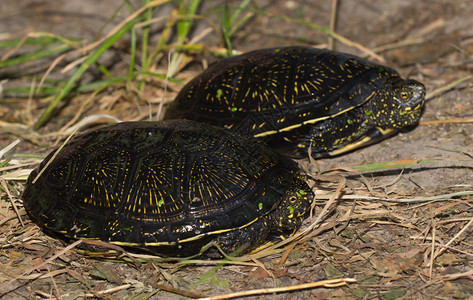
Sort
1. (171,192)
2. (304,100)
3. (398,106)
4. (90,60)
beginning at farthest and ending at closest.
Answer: (90,60) → (398,106) → (304,100) → (171,192)

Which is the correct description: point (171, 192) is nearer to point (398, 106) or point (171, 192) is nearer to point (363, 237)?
point (363, 237)

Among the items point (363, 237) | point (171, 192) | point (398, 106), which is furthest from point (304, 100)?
point (171, 192)

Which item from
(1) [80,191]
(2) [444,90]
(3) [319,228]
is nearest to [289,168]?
(3) [319,228]

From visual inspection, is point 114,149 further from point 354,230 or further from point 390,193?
point 390,193

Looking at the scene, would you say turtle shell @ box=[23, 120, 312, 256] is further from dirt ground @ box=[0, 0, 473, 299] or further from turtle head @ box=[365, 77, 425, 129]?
turtle head @ box=[365, 77, 425, 129]

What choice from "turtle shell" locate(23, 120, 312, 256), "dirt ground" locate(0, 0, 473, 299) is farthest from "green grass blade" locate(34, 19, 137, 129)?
"turtle shell" locate(23, 120, 312, 256)

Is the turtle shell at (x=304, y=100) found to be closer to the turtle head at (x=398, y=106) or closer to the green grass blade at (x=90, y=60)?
the turtle head at (x=398, y=106)
